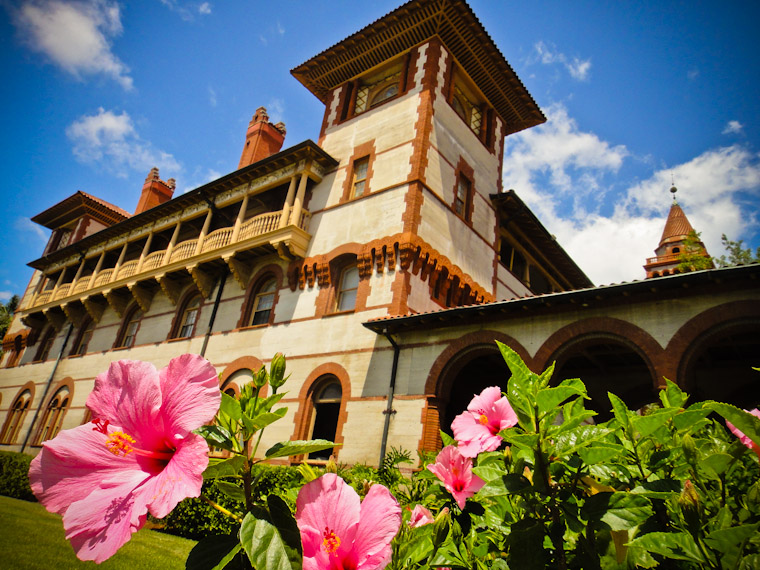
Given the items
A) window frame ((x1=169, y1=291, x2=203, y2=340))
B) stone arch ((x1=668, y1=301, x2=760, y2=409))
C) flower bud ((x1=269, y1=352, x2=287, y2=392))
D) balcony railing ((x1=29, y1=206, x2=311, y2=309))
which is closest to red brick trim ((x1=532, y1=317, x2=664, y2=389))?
stone arch ((x1=668, y1=301, x2=760, y2=409))

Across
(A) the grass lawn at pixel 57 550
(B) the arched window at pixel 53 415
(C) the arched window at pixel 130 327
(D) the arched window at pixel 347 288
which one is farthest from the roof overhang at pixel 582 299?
(B) the arched window at pixel 53 415

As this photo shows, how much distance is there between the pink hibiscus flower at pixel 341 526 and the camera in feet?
3.32

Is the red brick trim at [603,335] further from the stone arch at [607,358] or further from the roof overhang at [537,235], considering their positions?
the roof overhang at [537,235]

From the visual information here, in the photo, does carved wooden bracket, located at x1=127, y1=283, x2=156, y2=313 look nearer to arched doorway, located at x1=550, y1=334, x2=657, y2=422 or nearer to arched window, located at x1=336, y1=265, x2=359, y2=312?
arched window, located at x1=336, y1=265, x2=359, y2=312

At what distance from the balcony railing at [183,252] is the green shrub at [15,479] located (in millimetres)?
7948

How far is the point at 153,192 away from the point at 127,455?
33.4 metres

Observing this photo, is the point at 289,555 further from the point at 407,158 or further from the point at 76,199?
the point at 76,199

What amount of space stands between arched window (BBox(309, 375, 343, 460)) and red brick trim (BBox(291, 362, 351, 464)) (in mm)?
133

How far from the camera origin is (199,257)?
17828mm

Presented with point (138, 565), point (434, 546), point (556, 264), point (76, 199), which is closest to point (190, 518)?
point (138, 565)

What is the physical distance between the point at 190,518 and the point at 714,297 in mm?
12199

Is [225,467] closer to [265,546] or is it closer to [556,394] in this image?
[265,546]

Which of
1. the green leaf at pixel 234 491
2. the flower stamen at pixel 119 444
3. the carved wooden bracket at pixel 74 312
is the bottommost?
the green leaf at pixel 234 491

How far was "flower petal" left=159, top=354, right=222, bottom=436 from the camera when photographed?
3.12 feet
